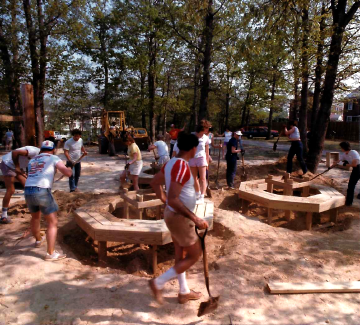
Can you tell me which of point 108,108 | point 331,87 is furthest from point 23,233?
point 108,108

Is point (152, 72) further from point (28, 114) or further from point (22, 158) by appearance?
point (22, 158)

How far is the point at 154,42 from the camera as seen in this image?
73.0 feet

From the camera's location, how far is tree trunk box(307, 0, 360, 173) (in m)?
8.82

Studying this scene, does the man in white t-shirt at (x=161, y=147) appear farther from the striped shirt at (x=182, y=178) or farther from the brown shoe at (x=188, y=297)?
the brown shoe at (x=188, y=297)

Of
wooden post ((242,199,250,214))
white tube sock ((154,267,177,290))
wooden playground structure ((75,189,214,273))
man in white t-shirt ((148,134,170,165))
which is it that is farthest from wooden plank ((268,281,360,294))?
man in white t-shirt ((148,134,170,165))

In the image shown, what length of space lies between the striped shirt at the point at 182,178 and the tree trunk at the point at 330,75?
7.98 meters

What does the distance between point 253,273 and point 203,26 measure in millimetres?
11415

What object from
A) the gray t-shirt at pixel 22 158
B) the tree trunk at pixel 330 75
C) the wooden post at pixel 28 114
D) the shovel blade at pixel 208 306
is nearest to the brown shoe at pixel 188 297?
the shovel blade at pixel 208 306

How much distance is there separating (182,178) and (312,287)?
200 centimetres

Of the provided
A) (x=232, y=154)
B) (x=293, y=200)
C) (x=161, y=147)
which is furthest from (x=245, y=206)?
(x=161, y=147)

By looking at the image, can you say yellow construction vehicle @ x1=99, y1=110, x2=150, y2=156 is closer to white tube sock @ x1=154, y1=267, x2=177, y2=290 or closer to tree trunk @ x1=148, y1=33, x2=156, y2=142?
tree trunk @ x1=148, y1=33, x2=156, y2=142

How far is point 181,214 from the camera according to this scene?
9.12 feet

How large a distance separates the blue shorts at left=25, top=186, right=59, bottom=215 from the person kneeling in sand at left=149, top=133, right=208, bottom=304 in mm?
1635

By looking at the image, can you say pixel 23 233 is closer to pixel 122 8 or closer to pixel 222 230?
pixel 222 230
